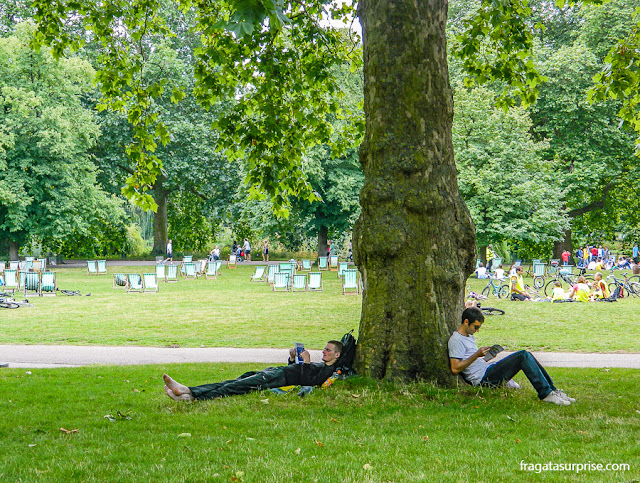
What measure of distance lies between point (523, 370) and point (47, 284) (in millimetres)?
21590

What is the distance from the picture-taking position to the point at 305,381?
7.63 m

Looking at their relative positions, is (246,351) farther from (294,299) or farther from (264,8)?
(294,299)

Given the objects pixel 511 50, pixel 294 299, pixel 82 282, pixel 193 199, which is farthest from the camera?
pixel 193 199

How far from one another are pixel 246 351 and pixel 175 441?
6.73m

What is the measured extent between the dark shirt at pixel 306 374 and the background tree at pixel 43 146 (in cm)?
3128

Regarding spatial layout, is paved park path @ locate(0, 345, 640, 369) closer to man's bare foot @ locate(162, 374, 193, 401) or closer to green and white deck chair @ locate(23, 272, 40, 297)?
man's bare foot @ locate(162, 374, 193, 401)

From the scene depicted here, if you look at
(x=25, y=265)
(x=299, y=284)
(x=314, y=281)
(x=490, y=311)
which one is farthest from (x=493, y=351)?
(x=25, y=265)

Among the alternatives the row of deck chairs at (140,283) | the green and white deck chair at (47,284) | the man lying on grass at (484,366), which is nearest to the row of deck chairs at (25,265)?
the green and white deck chair at (47,284)

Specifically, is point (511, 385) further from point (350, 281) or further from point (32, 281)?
point (32, 281)

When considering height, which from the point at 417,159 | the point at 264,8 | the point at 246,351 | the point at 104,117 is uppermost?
the point at 104,117

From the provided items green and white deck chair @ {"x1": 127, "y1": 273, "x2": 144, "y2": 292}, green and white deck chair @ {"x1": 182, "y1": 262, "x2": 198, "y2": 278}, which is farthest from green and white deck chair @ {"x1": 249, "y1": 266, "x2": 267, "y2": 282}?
green and white deck chair @ {"x1": 127, "y1": 273, "x2": 144, "y2": 292}

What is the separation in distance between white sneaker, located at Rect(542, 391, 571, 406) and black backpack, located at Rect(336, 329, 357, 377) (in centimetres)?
219

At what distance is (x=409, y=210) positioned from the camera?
7.42 metres


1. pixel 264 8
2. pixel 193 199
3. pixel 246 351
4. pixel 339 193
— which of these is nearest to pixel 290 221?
pixel 339 193
